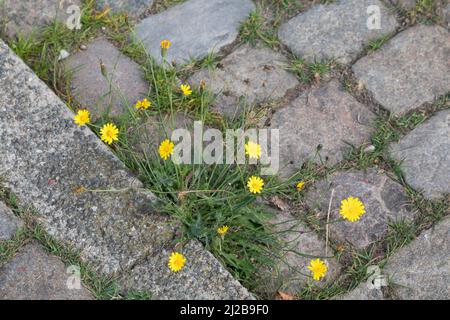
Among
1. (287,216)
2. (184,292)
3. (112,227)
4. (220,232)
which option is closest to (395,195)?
(287,216)

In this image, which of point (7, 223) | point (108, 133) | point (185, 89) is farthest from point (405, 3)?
point (7, 223)

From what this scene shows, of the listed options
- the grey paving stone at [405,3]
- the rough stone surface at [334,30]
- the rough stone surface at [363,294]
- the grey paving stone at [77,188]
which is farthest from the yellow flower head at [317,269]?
the grey paving stone at [405,3]

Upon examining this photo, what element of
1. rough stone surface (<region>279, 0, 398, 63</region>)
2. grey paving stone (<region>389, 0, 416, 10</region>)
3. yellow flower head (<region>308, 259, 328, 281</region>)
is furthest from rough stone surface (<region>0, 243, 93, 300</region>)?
grey paving stone (<region>389, 0, 416, 10</region>)

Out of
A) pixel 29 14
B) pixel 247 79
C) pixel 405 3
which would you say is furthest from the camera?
pixel 405 3

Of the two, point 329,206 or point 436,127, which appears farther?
point 436,127

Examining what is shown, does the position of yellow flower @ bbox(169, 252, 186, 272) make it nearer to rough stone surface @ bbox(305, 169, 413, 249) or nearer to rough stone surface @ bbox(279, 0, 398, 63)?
rough stone surface @ bbox(305, 169, 413, 249)

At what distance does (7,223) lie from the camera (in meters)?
2.45

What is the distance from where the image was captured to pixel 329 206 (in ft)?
8.40

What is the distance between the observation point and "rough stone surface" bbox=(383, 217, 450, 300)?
7.97 feet

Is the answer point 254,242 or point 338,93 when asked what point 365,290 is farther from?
point 338,93

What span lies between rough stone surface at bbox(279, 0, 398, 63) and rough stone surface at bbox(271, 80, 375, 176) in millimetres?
184

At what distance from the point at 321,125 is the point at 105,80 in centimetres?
97

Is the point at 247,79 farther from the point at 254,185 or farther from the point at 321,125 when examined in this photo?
the point at 254,185

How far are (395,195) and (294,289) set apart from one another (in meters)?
0.59
